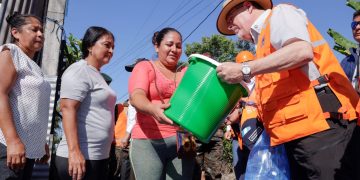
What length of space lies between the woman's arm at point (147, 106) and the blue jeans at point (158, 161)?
33cm

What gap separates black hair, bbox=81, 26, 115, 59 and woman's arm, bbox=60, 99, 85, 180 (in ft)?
1.99

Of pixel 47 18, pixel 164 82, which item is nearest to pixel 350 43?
pixel 47 18

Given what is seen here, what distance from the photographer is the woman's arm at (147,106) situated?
2264 millimetres

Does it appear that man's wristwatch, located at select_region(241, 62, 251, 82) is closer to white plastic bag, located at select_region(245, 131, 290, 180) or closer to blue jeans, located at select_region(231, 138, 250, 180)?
white plastic bag, located at select_region(245, 131, 290, 180)

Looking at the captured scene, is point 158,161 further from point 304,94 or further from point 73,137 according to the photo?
point 304,94

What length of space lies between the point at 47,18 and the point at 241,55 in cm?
389

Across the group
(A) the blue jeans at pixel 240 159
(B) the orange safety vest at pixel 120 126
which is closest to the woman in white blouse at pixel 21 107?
(A) the blue jeans at pixel 240 159

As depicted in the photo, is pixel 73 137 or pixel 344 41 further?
pixel 344 41

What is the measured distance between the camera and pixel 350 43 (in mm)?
9406

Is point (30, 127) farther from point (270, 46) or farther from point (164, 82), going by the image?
point (270, 46)

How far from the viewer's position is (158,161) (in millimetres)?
2623

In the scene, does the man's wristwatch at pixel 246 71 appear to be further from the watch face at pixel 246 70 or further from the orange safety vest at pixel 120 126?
the orange safety vest at pixel 120 126

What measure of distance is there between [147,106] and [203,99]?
1.52ft

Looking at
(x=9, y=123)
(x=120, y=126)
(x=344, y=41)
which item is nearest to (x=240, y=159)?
(x=9, y=123)
